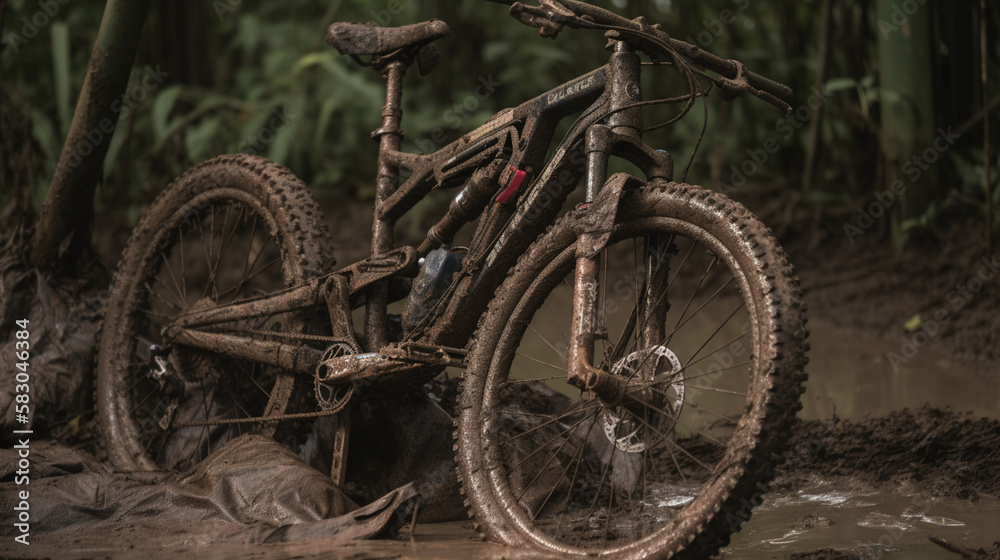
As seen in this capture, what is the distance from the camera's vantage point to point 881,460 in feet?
11.3

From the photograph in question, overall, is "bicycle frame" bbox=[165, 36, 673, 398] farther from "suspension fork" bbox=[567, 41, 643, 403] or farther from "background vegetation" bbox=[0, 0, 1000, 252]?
"background vegetation" bbox=[0, 0, 1000, 252]

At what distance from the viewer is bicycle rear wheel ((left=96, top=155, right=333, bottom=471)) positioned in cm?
356

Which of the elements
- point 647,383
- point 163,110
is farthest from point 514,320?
point 163,110

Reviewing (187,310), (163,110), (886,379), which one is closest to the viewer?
(187,310)

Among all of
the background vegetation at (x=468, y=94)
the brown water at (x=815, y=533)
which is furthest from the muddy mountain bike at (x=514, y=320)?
the background vegetation at (x=468, y=94)

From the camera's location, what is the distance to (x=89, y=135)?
4199 millimetres

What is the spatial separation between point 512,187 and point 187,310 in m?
1.61

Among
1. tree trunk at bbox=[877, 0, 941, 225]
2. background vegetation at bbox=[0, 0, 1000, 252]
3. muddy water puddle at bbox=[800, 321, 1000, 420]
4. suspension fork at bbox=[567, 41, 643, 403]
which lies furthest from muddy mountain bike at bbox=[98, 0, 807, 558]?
tree trunk at bbox=[877, 0, 941, 225]

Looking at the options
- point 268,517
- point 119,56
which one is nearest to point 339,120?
point 119,56

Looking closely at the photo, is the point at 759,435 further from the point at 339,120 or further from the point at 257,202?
Result: the point at 339,120

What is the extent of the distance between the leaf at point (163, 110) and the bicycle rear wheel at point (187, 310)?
2.85m

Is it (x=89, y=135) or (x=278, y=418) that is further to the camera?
(x=89, y=135)

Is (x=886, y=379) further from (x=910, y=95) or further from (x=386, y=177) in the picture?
(x=386, y=177)

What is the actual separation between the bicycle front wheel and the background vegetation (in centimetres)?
303
